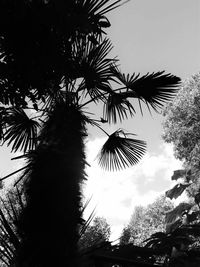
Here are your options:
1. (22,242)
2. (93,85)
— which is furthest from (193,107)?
(22,242)

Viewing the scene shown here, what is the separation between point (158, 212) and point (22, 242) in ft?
109

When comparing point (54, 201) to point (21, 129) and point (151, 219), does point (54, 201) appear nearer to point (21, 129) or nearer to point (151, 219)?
point (21, 129)

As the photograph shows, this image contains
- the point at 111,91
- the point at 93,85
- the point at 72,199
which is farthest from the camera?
the point at 111,91

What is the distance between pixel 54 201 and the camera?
2.53 meters

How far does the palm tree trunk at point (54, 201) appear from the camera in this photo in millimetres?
2350

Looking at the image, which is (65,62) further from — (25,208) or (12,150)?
(12,150)

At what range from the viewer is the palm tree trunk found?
2.35m

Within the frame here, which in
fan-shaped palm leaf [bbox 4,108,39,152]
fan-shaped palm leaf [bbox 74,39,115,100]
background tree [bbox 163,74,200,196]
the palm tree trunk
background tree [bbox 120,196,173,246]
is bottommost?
the palm tree trunk

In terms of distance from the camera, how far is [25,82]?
112 inches

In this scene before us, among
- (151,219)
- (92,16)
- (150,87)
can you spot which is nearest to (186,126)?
(150,87)

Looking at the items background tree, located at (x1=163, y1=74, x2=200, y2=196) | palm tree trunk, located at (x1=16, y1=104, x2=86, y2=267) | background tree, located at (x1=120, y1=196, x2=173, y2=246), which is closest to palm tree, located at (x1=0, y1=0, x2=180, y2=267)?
palm tree trunk, located at (x1=16, y1=104, x2=86, y2=267)

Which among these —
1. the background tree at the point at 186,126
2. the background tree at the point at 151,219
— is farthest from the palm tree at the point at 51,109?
the background tree at the point at 151,219

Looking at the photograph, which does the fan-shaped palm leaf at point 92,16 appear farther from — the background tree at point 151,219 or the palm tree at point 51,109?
the background tree at point 151,219

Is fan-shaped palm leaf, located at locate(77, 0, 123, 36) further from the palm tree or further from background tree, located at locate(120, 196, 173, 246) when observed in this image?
background tree, located at locate(120, 196, 173, 246)
